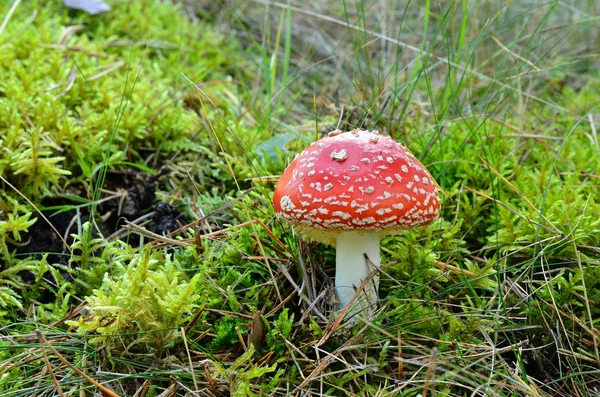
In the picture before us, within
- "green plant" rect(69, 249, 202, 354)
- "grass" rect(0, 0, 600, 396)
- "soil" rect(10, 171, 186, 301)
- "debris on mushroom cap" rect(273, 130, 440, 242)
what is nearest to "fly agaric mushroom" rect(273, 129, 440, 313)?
"debris on mushroom cap" rect(273, 130, 440, 242)

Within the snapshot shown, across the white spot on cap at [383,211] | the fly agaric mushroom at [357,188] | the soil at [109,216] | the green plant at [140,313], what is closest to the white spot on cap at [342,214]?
the fly agaric mushroom at [357,188]

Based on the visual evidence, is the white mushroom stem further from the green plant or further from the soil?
the soil

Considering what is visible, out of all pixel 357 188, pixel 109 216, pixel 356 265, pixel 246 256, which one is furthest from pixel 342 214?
pixel 109 216

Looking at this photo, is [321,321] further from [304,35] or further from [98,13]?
[304,35]

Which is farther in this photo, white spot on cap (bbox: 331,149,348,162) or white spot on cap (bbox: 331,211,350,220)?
white spot on cap (bbox: 331,149,348,162)

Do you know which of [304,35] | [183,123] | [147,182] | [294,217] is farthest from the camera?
[304,35]

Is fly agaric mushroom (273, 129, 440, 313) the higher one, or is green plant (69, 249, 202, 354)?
fly agaric mushroom (273, 129, 440, 313)

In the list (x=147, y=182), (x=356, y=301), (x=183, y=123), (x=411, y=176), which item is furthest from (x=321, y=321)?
(x=183, y=123)
